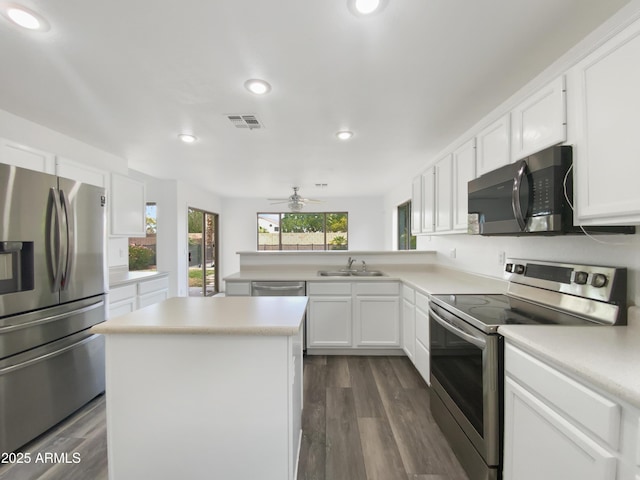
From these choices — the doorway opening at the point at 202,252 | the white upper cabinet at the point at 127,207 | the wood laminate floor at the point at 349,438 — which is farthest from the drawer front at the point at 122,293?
the doorway opening at the point at 202,252

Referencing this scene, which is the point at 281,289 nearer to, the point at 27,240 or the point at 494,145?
the point at 27,240

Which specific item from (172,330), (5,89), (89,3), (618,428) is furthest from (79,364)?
(618,428)

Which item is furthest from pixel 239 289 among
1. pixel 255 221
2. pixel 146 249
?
pixel 255 221

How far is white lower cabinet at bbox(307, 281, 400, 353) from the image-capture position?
3.10 m

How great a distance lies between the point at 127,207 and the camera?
3320 mm

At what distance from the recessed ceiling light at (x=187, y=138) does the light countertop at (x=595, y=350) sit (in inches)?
119

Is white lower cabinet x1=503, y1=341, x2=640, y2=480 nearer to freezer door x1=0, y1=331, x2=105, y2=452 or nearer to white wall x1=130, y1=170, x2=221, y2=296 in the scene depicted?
freezer door x1=0, y1=331, x2=105, y2=452

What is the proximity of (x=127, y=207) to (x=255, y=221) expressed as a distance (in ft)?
13.9

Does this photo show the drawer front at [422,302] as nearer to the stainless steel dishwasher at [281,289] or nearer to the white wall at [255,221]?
the stainless steel dishwasher at [281,289]

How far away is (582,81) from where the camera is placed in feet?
4.19

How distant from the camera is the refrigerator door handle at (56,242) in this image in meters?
1.95

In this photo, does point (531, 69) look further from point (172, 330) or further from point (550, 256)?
point (172, 330)

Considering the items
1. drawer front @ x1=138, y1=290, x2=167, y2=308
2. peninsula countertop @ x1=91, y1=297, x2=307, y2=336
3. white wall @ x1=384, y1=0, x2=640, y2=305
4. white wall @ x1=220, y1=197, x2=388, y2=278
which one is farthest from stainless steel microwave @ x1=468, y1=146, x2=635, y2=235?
white wall @ x1=220, y1=197, x2=388, y2=278

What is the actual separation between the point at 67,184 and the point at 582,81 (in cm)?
316
